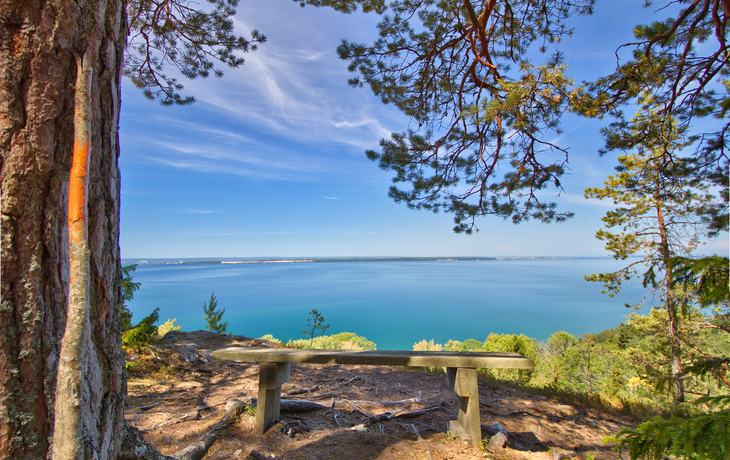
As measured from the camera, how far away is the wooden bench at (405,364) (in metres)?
2.42

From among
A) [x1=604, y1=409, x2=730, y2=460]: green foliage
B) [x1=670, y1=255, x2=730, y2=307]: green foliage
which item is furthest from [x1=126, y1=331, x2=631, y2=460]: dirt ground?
[x1=670, y1=255, x2=730, y2=307]: green foliage

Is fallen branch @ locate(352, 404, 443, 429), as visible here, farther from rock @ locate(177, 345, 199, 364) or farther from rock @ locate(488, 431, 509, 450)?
rock @ locate(177, 345, 199, 364)

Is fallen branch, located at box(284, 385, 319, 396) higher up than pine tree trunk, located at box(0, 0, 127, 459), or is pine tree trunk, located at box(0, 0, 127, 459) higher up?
pine tree trunk, located at box(0, 0, 127, 459)

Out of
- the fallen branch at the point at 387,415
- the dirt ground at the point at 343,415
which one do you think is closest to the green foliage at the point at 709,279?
the dirt ground at the point at 343,415

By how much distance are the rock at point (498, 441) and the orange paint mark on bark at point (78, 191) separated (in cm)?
294

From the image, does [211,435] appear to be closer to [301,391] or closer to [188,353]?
[301,391]

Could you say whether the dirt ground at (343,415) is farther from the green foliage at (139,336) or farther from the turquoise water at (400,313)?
the turquoise water at (400,313)

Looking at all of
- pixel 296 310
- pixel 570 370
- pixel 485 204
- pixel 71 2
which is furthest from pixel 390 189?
pixel 296 310

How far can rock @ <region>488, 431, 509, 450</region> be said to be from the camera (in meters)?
2.39

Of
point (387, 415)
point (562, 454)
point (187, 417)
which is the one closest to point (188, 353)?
point (187, 417)

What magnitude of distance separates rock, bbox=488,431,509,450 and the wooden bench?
0.10 metres

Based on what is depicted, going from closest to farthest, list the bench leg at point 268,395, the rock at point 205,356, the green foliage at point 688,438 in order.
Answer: the green foliage at point 688,438 < the bench leg at point 268,395 < the rock at point 205,356

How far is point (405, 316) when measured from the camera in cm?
3556

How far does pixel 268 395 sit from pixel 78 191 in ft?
7.27
